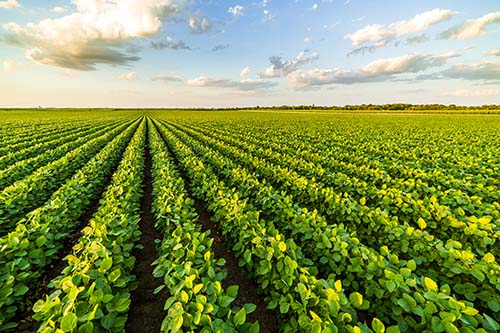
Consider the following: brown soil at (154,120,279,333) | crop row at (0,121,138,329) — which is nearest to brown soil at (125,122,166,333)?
brown soil at (154,120,279,333)

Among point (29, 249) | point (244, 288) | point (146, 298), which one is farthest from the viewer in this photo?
point (244, 288)

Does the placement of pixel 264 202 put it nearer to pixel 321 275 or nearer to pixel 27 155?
pixel 321 275

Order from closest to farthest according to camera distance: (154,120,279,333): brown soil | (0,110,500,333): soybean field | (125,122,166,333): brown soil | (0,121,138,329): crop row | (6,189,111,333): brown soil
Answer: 1. (0,110,500,333): soybean field
2. (0,121,138,329): crop row
3. (6,189,111,333): brown soil
4. (125,122,166,333): brown soil
5. (154,120,279,333): brown soil

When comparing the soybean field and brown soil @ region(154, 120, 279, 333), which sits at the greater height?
the soybean field

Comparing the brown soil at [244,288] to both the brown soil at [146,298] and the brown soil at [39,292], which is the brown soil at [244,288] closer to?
the brown soil at [146,298]

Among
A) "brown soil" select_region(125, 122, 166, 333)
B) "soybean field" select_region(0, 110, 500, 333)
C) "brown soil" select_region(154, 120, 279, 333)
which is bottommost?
"brown soil" select_region(154, 120, 279, 333)

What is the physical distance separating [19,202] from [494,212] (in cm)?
1008

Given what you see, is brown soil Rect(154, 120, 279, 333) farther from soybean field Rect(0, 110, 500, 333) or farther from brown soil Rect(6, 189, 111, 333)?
brown soil Rect(6, 189, 111, 333)

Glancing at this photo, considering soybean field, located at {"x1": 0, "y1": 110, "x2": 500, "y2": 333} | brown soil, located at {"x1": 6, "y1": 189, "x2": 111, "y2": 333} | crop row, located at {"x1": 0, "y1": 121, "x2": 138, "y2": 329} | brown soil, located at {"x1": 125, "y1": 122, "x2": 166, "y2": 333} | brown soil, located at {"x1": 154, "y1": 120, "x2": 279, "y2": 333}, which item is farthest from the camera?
brown soil, located at {"x1": 154, "y1": 120, "x2": 279, "y2": 333}

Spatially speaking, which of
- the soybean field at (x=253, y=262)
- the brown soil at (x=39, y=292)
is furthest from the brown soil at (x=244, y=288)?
the brown soil at (x=39, y=292)

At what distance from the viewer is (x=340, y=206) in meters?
5.37

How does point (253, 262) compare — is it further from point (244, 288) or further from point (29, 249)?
point (29, 249)

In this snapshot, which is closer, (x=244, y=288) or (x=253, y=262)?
(x=253, y=262)

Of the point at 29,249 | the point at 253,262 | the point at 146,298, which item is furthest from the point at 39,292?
the point at 253,262
